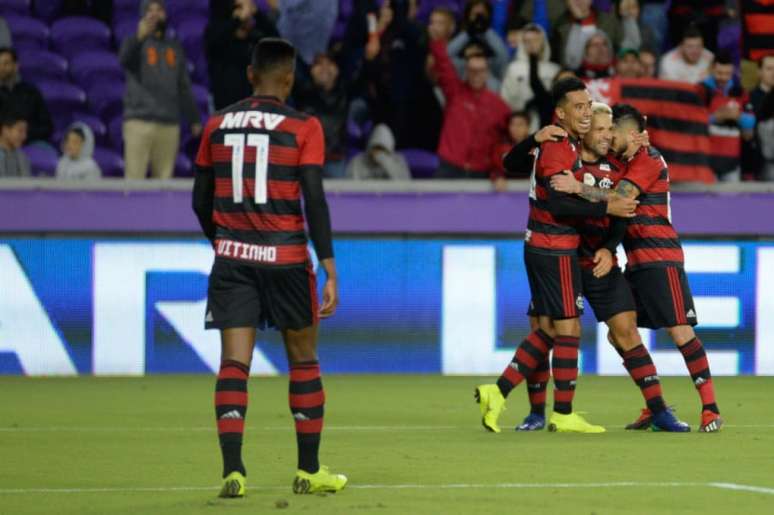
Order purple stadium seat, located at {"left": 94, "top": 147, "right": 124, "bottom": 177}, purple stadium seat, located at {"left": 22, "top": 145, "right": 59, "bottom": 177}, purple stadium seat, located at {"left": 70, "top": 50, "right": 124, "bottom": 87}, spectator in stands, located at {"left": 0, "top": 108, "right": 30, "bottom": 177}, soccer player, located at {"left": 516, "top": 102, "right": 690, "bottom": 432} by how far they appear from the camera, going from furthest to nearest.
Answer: purple stadium seat, located at {"left": 70, "top": 50, "right": 124, "bottom": 87}, purple stadium seat, located at {"left": 94, "top": 147, "right": 124, "bottom": 177}, purple stadium seat, located at {"left": 22, "top": 145, "right": 59, "bottom": 177}, spectator in stands, located at {"left": 0, "top": 108, "right": 30, "bottom": 177}, soccer player, located at {"left": 516, "top": 102, "right": 690, "bottom": 432}

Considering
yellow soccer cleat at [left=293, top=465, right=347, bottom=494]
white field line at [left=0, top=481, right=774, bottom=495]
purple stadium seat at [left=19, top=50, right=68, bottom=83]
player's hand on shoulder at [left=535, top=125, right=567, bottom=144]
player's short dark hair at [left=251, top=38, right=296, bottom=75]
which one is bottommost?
white field line at [left=0, top=481, right=774, bottom=495]

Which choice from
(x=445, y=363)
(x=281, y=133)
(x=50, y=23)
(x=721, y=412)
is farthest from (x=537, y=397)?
(x=50, y=23)

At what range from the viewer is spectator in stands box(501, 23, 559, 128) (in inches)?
650

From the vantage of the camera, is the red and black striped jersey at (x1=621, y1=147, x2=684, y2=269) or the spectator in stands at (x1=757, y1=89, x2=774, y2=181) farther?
the spectator in stands at (x1=757, y1=89, x2=774, y2=181)

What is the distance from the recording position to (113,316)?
50.6ft

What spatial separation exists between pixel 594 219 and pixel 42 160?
7620 mm

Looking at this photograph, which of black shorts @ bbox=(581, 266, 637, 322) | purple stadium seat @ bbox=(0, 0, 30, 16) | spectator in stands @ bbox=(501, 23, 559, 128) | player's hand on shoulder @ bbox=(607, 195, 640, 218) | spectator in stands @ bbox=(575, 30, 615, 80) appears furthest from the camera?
purple stadium seat @ bbox=(0, 0, 30, 16)

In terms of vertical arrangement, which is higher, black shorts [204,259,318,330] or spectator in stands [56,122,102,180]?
black shorts [204,259,318,330]

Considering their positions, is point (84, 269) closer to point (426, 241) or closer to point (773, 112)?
point (426, 241)

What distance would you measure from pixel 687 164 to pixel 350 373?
3620mm

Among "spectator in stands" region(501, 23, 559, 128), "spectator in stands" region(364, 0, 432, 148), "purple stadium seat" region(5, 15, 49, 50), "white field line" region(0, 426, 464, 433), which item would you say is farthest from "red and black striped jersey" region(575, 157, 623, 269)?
"purple stadium seat" region(5, 15, 49, 50)

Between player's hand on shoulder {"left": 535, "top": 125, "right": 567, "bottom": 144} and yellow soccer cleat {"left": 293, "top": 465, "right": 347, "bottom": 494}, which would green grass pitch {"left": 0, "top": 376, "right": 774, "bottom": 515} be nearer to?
yellow soccer cleat {"left": 293, "top": 465, "right": 347, "bottom": 494}

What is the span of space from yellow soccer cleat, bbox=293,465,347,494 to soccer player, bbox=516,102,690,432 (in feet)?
11.1

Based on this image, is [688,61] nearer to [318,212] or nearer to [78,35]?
[78,35]
